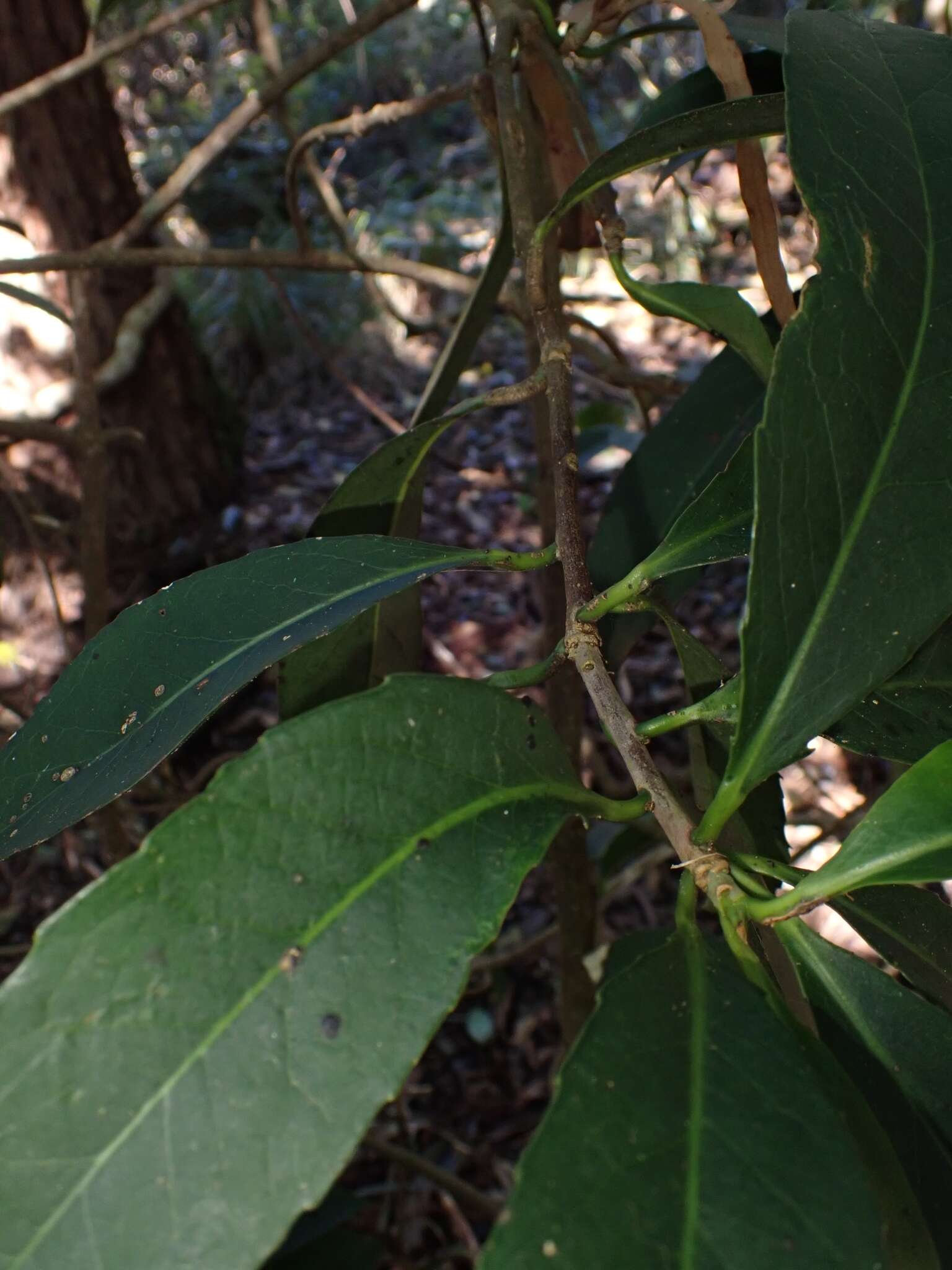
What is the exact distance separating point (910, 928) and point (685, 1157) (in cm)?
25

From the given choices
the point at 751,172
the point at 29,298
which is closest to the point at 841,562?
the point at 751,172

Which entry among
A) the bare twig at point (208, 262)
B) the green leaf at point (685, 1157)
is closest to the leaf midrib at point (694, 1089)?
the green leaf at point (685, 1157)

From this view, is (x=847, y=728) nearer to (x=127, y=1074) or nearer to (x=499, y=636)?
(x=127, y=1074)

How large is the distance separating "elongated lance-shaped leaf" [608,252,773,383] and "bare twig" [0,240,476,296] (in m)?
0.47

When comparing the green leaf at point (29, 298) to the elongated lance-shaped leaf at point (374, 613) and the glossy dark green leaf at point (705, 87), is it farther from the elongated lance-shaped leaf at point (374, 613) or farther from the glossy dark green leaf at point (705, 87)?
the glossy dark green leaf at point (705, 87)

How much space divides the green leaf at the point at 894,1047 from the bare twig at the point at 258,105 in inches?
38.2

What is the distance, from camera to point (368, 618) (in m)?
0.85

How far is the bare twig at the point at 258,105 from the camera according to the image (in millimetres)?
1078

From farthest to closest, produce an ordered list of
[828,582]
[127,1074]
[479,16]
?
[479,16] < [828,582] < [127,1074]

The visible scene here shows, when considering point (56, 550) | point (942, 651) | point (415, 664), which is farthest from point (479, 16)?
point (56, 550)

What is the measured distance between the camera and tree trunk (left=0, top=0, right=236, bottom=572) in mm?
1961

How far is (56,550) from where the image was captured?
2.16 m

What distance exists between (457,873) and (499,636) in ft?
6.53

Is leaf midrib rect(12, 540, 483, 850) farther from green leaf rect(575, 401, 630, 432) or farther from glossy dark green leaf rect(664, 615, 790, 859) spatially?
green leaf rect(575, 401, 630, 432)
